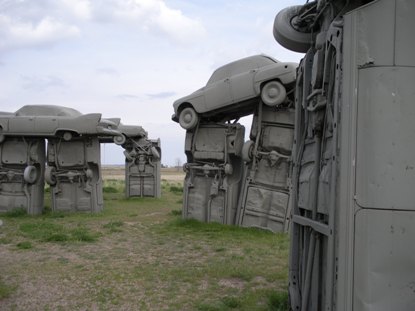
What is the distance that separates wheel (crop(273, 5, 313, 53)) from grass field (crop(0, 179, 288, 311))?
2.98 metres

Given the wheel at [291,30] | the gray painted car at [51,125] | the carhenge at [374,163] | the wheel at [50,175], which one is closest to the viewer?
the carhenge at [374,163]

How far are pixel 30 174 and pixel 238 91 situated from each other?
22.5 feet

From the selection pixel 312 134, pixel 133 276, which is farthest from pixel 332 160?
pixel 133 276

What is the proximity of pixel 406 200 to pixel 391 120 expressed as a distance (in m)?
0.56

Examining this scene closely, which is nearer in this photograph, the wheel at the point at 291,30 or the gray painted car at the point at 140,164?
the wheel at the point at 291,30

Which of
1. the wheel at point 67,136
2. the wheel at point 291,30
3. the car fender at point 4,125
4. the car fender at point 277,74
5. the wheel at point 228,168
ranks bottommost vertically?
the wheel at point 228,168

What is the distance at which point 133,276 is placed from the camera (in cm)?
743

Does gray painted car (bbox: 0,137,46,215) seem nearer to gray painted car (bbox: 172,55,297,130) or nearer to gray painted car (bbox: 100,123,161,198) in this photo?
gray painted car (bbox: 172,55,297,130)

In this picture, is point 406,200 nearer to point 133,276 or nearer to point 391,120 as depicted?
point 391,120

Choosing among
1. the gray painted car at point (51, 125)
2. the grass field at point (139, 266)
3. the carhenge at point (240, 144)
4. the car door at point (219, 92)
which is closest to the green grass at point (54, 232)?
the grass field at point (139, 266)

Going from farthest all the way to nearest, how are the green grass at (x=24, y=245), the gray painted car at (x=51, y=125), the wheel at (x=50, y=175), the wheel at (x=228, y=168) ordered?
1. the wheel at (x=50, y=175)
2. the gray painted car at (x=51, y=125)
3. the wheel at (x=228, y=168)
4. the green grass at (x=24, y=245)

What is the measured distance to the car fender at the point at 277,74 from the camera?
1055cm

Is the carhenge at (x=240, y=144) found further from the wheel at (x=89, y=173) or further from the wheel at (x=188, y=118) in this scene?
the wheel at (x=89, y=173)

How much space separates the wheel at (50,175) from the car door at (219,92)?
5587mm
